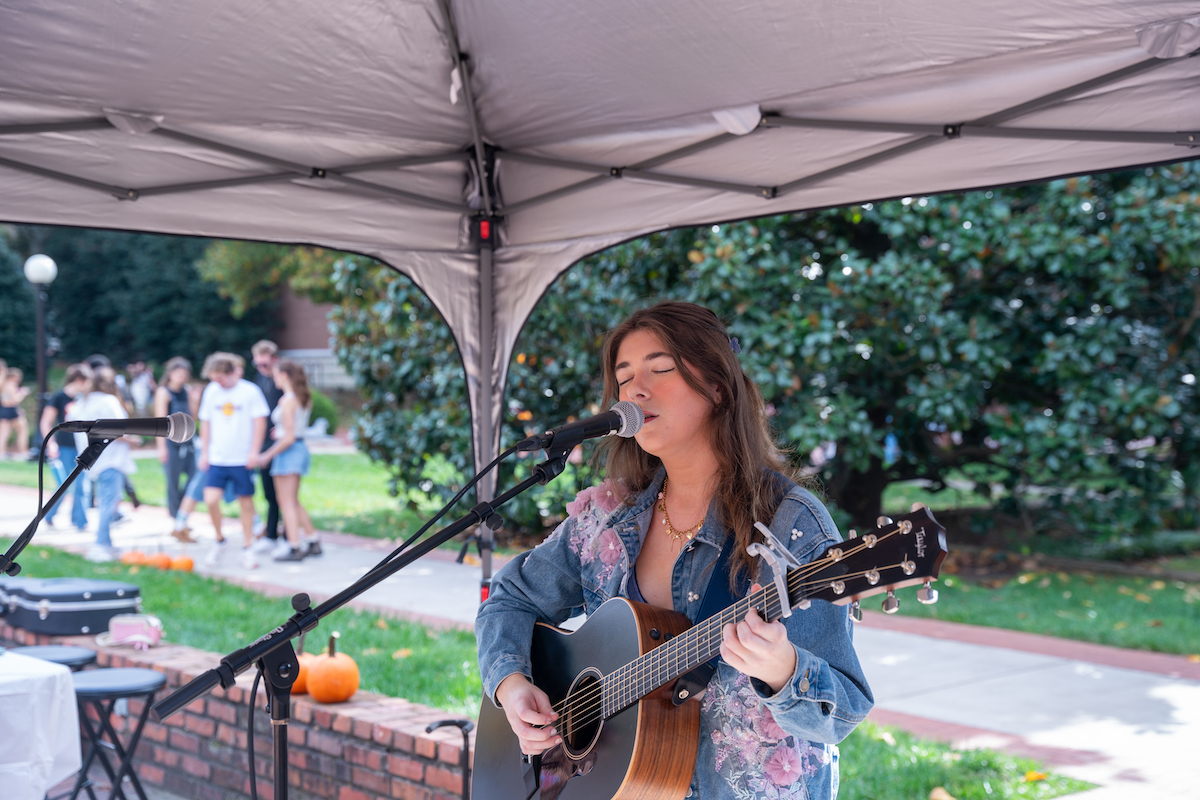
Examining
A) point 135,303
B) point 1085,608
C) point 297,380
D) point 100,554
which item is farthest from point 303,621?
point 135,303

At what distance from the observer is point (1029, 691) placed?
5.45 metres

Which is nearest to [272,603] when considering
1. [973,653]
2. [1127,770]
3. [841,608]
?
[973,653]

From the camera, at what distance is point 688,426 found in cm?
233

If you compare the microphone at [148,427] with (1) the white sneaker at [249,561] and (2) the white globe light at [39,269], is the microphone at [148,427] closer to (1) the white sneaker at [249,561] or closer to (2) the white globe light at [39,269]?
(1) the white sneaker at [249,561]

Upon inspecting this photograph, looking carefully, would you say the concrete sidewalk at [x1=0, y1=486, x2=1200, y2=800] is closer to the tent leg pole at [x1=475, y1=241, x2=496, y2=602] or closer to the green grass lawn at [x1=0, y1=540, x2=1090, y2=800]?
the green grass lawn at [x1=0, y1=540, x2=1090, y2=800]

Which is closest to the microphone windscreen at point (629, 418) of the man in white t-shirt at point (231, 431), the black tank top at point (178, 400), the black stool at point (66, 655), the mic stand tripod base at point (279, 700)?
the mic stand tripod base at point (279, 700)

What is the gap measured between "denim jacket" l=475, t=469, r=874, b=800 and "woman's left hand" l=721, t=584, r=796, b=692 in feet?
0.10

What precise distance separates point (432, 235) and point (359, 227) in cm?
30

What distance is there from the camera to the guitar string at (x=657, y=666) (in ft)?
6.03

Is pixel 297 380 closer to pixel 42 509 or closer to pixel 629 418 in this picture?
pixel 42 509

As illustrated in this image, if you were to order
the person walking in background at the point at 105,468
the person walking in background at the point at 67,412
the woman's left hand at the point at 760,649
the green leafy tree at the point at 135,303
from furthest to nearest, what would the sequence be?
1. the green leafy tree at the point at 135,303
2. the person walking in background at the point at 67,412
3. the person walking in background at the point at 105,468
4. the woman's left hand at the point at 760,649

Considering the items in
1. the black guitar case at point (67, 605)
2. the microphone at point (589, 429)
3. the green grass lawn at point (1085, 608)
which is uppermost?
the microphone at point (589, 429)

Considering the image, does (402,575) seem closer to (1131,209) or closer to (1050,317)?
(1050,317)

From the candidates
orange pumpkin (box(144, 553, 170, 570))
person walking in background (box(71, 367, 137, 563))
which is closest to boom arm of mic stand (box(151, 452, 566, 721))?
orange pumpkin (box(144, 553, 170, 570))
